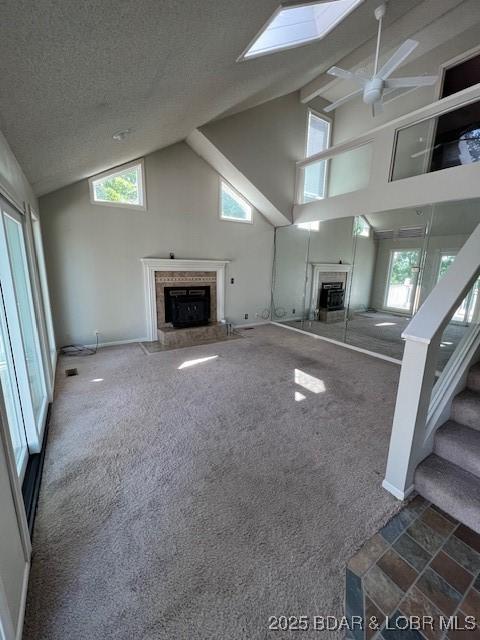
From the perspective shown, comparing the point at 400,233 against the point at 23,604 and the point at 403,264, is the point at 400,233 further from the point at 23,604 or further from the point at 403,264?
the point at 23,604

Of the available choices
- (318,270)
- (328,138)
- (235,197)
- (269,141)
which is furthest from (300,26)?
(318,270)

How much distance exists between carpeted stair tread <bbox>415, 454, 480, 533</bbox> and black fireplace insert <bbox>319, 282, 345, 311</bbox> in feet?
Result: 16.3

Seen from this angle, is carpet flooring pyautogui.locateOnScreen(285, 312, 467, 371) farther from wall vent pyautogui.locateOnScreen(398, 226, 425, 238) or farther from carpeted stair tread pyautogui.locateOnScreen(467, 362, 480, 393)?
carpeted stair tread pyautogui.locateOnScreen(467, 362, 480, 393)

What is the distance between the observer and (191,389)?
10.3 feet

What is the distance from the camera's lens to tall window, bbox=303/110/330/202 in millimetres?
5305

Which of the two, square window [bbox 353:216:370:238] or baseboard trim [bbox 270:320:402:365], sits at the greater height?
square window [bbox 353:216:370:238]

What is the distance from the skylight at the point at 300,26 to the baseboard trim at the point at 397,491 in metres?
3.41

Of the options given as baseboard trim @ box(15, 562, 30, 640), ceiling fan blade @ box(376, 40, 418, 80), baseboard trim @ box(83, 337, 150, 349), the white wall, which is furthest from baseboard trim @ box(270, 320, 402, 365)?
baseboard trim @ box(15, 562, 30, 640)

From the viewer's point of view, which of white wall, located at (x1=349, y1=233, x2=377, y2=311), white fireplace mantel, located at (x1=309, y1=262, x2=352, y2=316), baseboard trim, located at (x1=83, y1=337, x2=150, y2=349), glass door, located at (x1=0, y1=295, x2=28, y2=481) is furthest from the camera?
white fireplace mantel, located at (x1=309, y1=262, x2=352, y2=316)

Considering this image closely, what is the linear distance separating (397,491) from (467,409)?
2.60 ft

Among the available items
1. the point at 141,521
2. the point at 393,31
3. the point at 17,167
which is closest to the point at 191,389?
the point at 141,521

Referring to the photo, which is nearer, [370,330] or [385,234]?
[385,234]

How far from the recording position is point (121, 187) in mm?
4480

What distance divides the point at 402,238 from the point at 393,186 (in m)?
1.30
